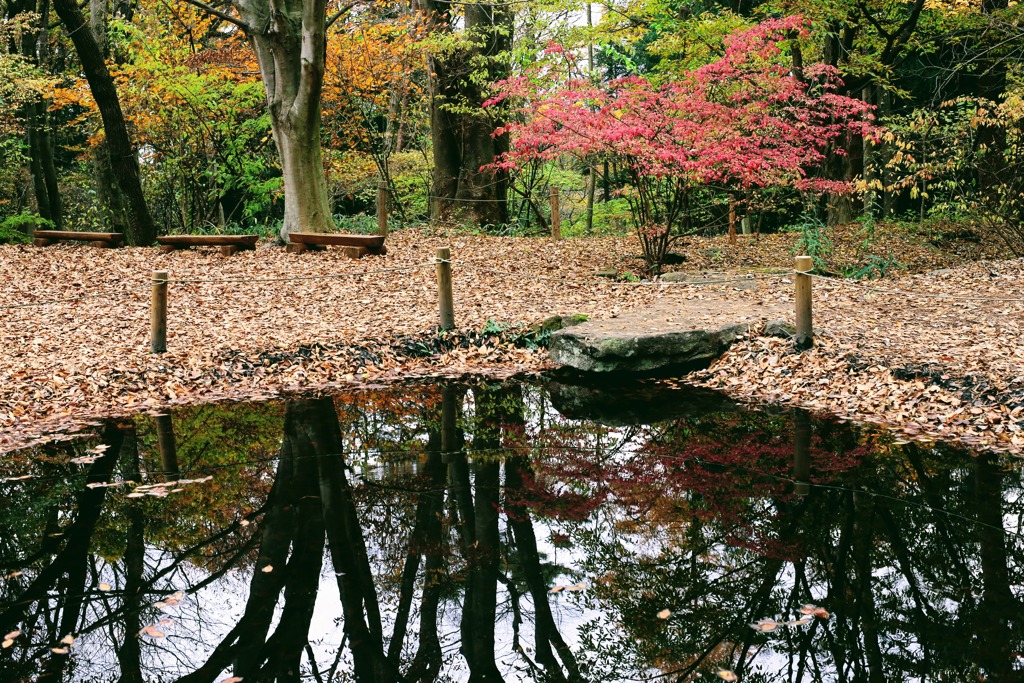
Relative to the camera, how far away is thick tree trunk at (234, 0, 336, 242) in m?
14.1

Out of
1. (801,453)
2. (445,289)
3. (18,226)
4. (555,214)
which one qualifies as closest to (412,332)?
(445,289)

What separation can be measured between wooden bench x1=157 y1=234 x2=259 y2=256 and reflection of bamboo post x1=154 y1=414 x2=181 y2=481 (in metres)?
6.49

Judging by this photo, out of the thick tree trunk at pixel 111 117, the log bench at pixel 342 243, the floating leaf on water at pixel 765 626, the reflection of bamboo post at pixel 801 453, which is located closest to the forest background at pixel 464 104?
the thick tree trunk at pixel 111 117

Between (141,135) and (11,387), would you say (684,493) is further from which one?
(141,135)

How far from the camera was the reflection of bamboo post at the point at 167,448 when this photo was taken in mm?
6715

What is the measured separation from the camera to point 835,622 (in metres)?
4.21

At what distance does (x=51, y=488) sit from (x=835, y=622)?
5450 millimetres

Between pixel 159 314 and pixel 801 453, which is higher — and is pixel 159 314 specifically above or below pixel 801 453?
above

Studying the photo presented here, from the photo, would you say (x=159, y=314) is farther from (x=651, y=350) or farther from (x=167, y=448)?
(x=651, y=350)

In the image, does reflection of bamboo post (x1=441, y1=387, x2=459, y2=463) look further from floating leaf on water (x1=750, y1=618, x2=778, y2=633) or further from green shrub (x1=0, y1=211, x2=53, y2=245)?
green shrub (x1=0, y1=211, x2=53, y2=245)

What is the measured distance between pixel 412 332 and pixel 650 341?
2952 mm

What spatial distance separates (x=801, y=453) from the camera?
6668 mm

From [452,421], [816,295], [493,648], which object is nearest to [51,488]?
[452,421]

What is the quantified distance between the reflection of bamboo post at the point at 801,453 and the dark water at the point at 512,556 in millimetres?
36
